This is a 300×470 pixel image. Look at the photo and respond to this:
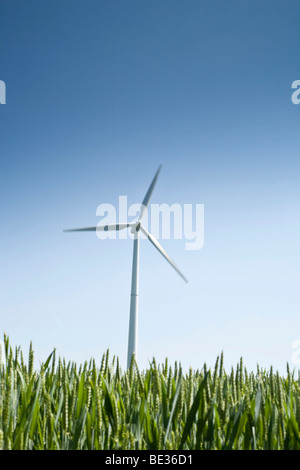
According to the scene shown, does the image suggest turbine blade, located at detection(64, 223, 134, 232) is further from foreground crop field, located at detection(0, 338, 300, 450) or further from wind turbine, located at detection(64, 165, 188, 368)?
foreground crop field, located at detection(0, 338, 300, 450)

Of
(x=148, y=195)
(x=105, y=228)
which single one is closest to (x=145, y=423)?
(x=105, y=228)

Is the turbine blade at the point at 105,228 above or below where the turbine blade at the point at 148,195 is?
below

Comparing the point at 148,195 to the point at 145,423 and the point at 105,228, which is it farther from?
the point at 145,423

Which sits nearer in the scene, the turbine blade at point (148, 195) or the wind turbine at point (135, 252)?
the wind turbine at point (135, 252)

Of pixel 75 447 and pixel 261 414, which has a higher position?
pixel 261 414

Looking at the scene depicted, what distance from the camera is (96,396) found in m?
2.69

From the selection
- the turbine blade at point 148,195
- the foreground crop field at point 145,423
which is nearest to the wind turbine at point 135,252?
the turbine blade at point 148,195

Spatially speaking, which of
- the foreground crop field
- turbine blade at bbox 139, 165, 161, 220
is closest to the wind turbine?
turbine blade at bbox 139, 165, 161, 220

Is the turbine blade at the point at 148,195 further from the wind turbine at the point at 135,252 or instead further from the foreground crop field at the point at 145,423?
the foreground crop field at the point at 145,423

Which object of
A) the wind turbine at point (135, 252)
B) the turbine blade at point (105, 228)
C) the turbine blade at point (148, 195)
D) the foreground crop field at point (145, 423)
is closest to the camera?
the foreground crop field at point (145, 423)
